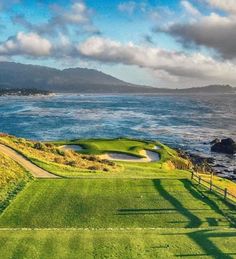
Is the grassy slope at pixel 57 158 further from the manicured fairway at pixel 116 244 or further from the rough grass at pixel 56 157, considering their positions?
the manicured fairway at pixel 116 244

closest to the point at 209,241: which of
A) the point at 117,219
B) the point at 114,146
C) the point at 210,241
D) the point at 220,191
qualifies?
the point at 210,241

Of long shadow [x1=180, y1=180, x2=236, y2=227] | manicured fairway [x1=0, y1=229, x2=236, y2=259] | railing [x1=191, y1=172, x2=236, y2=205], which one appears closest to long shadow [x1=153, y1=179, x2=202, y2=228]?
long shadow [x1=180, y1=180, x2=236, y2=227]

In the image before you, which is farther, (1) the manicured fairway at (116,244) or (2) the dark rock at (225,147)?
(2) the dark rock at (225,147)

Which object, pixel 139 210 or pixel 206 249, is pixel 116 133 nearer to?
pixel 139 210

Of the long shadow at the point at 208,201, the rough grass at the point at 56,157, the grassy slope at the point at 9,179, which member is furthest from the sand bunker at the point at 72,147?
the long shadow at the point at 208,201

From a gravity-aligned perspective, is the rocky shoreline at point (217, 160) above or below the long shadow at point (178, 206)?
below

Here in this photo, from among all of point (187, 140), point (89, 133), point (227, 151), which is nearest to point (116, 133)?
point (89, 133)

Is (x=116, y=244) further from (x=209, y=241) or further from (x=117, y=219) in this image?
(x=117, y=219)

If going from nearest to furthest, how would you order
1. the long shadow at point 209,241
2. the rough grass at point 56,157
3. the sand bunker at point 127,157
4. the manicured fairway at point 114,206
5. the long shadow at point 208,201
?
the long shadow at point 209,241
the manicured fairway at point 114,206
the long shadow at point 208,201
the rough grass at point 56,157
the sand bunker at point 127,157
